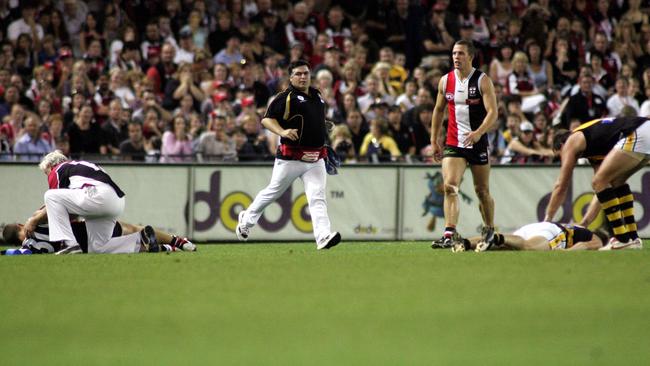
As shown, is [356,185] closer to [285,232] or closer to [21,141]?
[285,232]

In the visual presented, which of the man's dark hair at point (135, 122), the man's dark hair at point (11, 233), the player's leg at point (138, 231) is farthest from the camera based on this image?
the man's dark hair at point (135, 122)

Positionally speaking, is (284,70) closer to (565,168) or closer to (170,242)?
(170,242)

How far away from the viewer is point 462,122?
1379 cm

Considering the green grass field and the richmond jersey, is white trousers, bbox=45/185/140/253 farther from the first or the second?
the richmond jersey

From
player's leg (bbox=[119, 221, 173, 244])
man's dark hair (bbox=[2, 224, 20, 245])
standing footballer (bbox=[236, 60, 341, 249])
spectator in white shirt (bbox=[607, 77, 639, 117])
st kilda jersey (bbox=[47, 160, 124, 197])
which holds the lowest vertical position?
man's dark hair (bbox=[2, 224, 20, 245])

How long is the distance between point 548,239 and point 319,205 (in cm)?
263

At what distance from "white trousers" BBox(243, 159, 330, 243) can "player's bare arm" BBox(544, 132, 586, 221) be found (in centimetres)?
255

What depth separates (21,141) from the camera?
18.7 metres

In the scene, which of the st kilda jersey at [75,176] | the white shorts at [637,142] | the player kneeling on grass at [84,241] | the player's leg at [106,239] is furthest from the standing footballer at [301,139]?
the white shorts at [637,142]

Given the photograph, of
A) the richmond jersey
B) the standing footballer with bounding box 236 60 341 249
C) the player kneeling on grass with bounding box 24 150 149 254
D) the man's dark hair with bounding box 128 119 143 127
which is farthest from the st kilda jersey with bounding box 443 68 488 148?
the man's dark hair with bounding box 128 119 143 127

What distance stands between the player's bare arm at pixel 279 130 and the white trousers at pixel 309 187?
0.42 m

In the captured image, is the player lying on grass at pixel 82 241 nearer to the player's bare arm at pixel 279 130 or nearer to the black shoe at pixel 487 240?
the player's bare arm at pixel 279 130

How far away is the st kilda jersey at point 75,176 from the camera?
1362cm

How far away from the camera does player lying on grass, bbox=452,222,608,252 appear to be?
44.1ft
